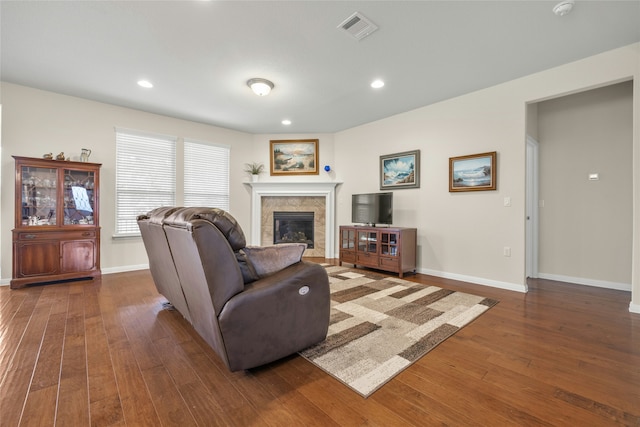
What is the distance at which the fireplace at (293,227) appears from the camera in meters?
6.02

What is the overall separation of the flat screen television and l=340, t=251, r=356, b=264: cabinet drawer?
578mm

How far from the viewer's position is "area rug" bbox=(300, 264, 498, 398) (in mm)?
1749

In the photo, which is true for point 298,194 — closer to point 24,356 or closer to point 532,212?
point 532,212

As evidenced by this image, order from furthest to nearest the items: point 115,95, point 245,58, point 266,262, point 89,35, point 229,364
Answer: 1. point 115,95
2. point 245,58
3. point 89,35
4. point 266,262
5. point 229,364

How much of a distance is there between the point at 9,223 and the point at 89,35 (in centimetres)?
288

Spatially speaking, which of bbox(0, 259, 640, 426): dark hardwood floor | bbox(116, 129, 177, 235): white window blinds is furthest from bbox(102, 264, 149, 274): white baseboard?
bbox(0, 259, 640, 426): dark hardwood floor

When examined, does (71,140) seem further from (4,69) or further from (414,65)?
(414,65)

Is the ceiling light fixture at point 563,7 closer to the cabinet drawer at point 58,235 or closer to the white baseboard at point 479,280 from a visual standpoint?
the white baseboard at point 479,280

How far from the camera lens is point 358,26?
97.0 inches

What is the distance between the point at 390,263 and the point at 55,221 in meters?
4.77

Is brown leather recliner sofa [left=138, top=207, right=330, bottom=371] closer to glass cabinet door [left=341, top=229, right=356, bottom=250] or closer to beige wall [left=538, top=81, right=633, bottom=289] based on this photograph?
glass cabinet door [left=341, top=229, right=356, bottom=250]

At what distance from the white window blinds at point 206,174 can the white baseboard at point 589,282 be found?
561 cm

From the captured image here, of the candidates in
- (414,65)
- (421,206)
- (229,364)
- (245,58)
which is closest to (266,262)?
(229,364)

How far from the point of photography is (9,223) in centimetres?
368
